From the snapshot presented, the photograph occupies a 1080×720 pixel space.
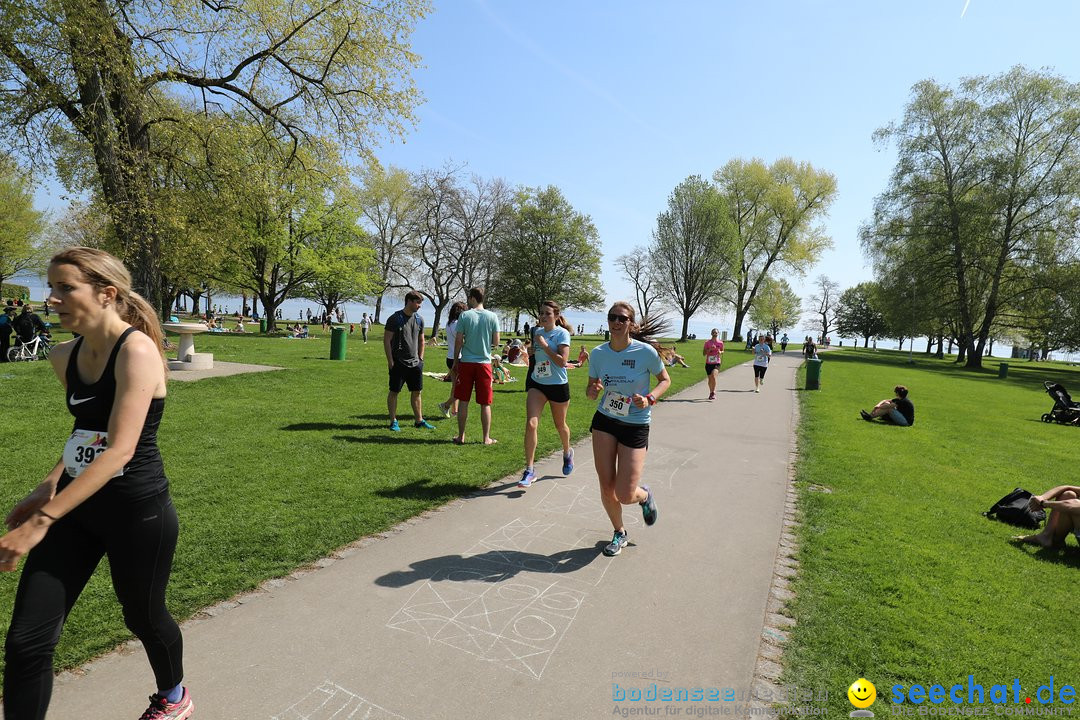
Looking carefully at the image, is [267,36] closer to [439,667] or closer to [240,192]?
[240,192]

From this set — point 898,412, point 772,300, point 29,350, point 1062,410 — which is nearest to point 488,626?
point 898,412

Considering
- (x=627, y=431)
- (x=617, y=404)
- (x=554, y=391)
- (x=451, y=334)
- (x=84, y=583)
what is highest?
(x=451, y=334)

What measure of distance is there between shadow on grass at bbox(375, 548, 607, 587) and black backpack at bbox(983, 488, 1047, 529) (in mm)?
4812

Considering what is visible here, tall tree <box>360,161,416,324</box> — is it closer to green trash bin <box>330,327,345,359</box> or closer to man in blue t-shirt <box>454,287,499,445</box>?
green trash bin <box>330,327,345,359</box>

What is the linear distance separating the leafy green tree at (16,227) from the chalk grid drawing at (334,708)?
48268mm

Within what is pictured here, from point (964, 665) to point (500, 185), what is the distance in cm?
4258

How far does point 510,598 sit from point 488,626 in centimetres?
38

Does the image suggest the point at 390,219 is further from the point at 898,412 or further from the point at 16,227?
the point at 898,412

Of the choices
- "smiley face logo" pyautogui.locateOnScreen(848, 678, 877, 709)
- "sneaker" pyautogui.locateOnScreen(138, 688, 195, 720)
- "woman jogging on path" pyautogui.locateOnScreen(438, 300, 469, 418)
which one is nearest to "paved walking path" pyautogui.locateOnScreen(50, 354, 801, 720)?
"sneaker" pyautogui.locateOnScreen(138, 688, 195, 720)

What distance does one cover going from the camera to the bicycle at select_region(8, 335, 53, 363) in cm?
1410

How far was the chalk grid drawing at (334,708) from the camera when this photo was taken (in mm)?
2576

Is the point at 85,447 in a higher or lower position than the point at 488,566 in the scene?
higher

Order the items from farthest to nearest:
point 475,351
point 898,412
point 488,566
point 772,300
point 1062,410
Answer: point 772,300 < point 1062,410 < point 898,412 < point 475,351 < point 488,566

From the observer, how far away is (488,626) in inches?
133
